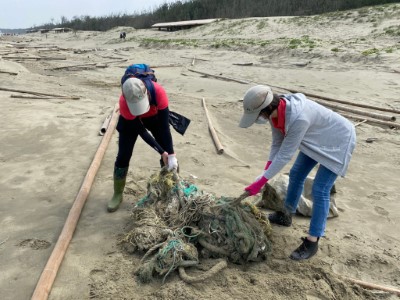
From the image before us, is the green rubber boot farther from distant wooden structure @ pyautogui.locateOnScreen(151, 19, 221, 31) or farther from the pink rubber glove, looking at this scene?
distant wooden structure @ pyautogui.locateOnScreen(151, 19, 221, 31)

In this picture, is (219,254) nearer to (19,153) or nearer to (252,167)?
(252,167)

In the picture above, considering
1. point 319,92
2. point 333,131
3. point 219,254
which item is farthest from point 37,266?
point 319,92

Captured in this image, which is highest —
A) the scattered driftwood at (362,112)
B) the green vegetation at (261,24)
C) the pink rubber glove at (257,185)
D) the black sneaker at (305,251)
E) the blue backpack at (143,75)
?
the green vegetation at (261,24)

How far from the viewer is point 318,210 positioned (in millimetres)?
2973

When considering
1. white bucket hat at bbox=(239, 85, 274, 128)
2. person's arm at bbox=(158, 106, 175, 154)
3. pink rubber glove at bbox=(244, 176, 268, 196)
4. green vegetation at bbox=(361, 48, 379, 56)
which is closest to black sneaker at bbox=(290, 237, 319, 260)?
pink rubber glove at bbox=(244, 176, 268, 196)

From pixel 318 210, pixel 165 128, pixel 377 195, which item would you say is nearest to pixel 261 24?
pixel 377 195

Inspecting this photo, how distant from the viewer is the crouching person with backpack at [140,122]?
3039 millimetres

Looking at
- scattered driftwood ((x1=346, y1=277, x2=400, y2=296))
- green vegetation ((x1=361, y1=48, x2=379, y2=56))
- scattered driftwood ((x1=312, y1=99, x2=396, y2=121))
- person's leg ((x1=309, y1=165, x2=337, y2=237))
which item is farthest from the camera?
green vegetation ((x1=361, y1=48, x2=379, y2=56))

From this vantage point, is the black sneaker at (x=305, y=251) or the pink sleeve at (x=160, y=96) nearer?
the black sneaker at (x=305, y=251)

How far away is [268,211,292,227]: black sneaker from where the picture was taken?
359cm

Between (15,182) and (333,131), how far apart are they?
366cm

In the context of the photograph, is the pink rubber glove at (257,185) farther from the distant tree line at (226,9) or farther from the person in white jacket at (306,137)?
the distant tree line at (226,9)

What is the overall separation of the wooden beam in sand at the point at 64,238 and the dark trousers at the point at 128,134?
590 mm

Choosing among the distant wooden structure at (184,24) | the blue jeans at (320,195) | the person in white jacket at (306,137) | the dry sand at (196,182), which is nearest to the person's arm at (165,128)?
the dry sand at (196,182)
